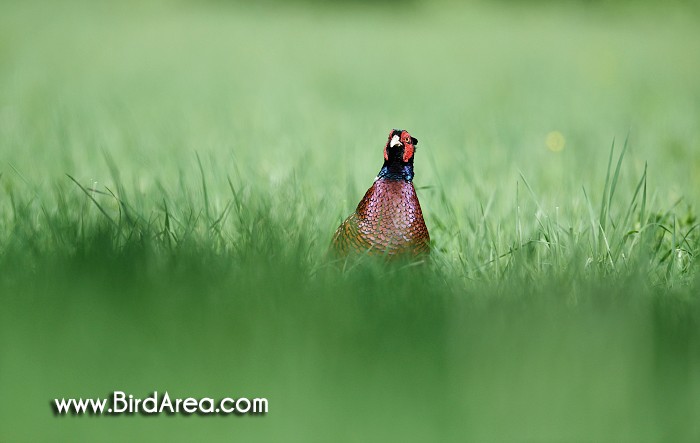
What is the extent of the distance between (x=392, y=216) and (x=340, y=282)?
328 millimetres

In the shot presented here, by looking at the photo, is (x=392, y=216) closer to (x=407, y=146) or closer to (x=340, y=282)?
(x=407, y=146)

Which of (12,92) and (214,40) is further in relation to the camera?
(214,40)

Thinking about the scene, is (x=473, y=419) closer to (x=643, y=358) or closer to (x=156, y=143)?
(x=643, y=358)

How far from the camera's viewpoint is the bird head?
2.62m

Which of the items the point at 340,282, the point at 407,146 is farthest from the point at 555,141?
the point at 340,282

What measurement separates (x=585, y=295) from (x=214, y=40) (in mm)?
8974

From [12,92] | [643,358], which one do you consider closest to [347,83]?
[12,92]

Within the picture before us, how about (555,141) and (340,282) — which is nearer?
(340,282)

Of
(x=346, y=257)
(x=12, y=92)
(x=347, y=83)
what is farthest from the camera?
(x=347, y=83)

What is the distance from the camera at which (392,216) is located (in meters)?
2.59

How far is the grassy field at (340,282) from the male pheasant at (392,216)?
0.25ft

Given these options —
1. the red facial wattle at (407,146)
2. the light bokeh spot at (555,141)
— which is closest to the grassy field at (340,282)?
the light bokeh spot at (555,141)

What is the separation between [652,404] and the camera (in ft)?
6.42

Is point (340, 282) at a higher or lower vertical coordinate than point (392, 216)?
lower
